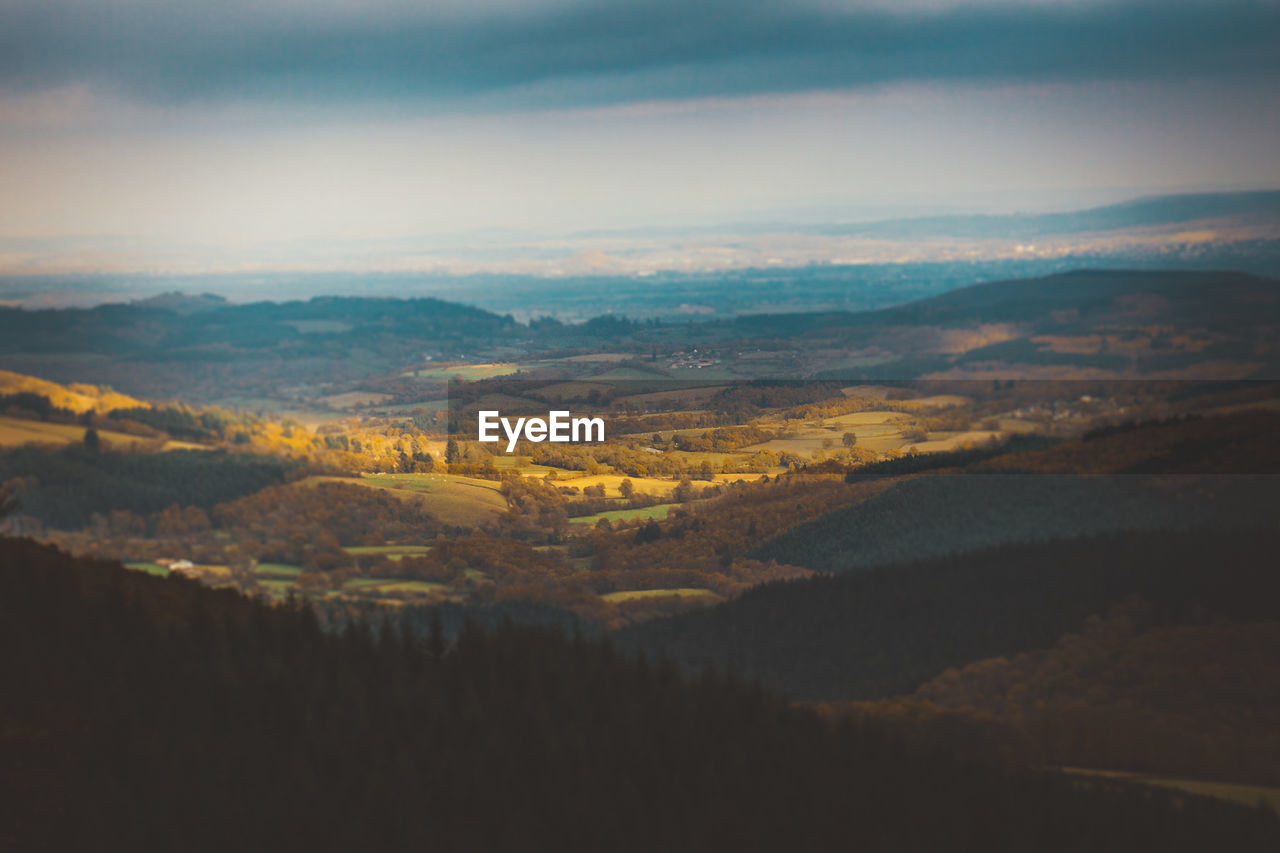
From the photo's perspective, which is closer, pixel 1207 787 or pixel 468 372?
pixel 1207 787

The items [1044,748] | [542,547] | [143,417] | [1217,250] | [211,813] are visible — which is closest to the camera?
[211,813]

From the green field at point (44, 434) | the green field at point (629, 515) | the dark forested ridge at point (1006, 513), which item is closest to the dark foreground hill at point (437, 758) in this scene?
the green field at point (44, 434)

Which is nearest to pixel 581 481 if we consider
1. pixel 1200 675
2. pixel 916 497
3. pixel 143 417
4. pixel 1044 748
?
pixel 916 497

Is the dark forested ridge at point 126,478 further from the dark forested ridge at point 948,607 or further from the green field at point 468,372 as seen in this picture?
the dark forested ridge at point 948,607

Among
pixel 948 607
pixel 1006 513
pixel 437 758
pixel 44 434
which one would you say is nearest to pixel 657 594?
pixel 948 607

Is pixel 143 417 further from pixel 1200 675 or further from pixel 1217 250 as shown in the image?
pixel 1217 250

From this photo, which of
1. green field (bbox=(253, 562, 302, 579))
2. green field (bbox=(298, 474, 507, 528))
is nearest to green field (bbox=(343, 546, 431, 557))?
green field (bbox=(298, 474, 507, 528))

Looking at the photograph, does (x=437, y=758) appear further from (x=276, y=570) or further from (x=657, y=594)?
(x=276, y=570)
